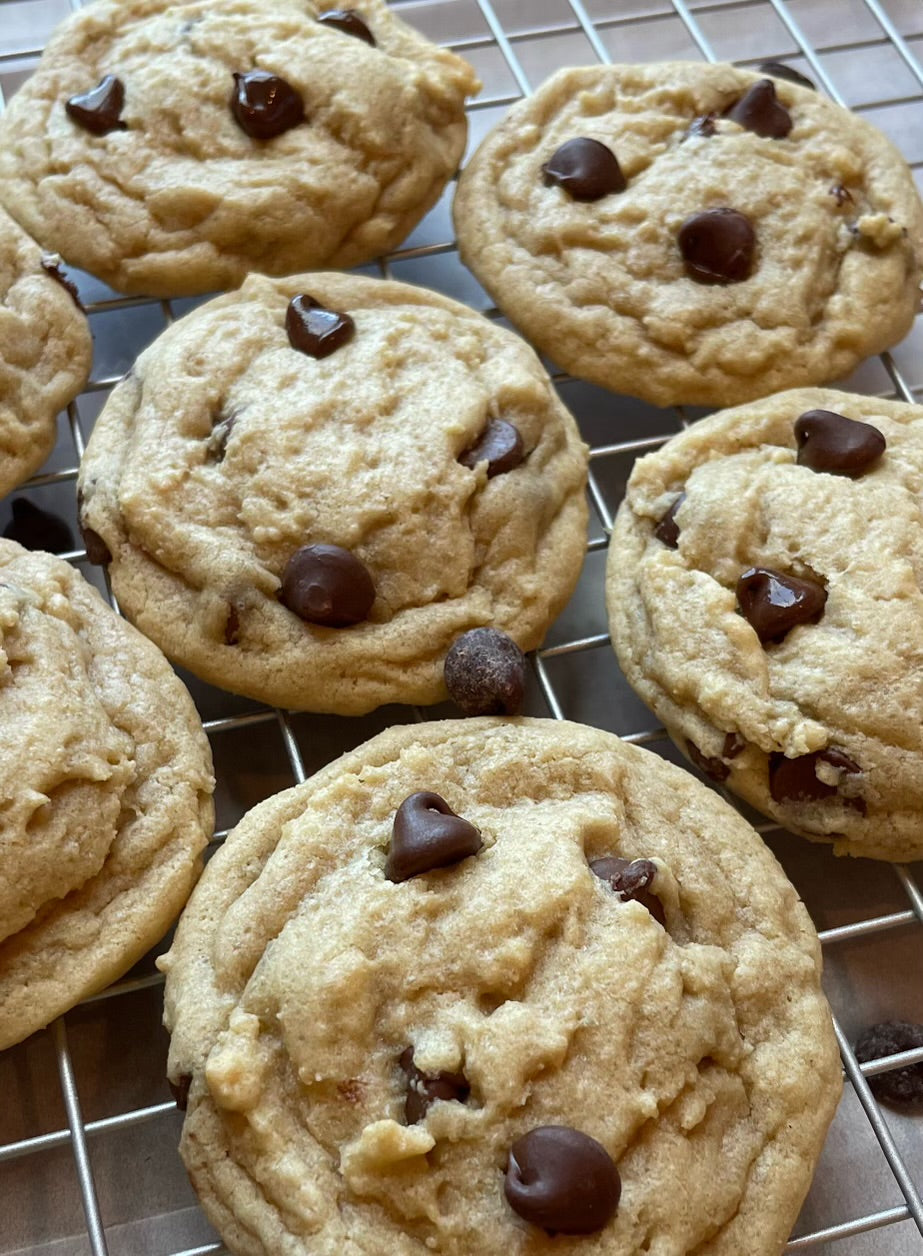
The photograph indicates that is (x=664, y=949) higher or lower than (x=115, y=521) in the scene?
lower

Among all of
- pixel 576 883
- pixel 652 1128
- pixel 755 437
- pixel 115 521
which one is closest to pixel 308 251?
pixel 115 521

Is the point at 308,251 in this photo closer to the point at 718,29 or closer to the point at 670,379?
the point at 670,379

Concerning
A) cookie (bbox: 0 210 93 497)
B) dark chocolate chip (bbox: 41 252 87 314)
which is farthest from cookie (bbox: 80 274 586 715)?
dark chocolate chip (bbox: 41 252 87 314)

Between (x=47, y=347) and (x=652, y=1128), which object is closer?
(x=652, y=1128)

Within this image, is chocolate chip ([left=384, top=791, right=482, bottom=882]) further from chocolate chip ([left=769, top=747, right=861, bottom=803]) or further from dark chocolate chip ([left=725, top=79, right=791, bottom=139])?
dark chocolate chip ([left=725, top=79, right=791, bottom=139])

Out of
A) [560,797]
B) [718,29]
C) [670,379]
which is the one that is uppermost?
[718,29]

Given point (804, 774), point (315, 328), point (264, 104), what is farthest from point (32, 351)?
point (804, 774)

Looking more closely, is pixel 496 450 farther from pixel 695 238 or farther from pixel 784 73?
pixel 784 73
